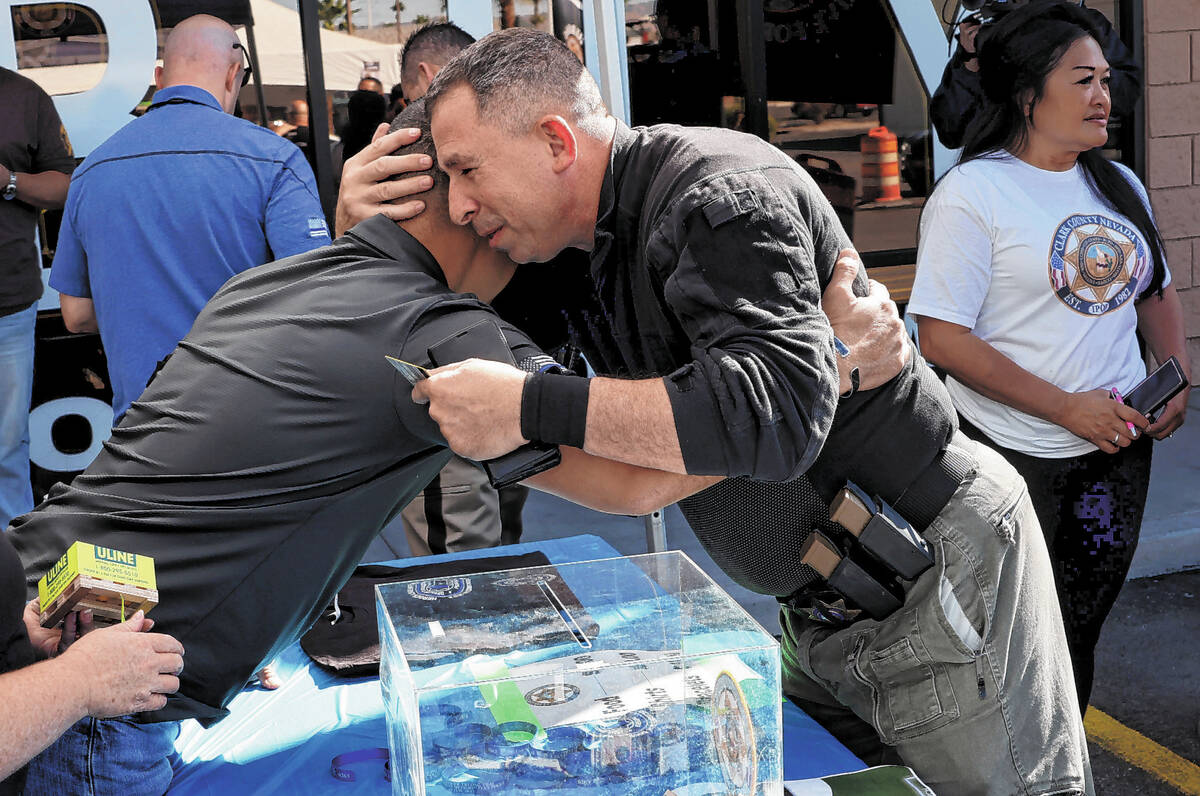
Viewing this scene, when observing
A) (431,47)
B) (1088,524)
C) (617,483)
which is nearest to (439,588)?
(617,483)

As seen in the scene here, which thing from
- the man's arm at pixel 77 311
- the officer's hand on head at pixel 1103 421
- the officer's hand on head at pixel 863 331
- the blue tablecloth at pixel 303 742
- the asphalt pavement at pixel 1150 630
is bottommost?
the asphalt pavement at pixel 1150 630

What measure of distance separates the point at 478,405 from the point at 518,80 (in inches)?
23.4

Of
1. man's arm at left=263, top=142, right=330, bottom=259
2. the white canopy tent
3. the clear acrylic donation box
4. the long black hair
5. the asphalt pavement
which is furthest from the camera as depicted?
the white canopy tent

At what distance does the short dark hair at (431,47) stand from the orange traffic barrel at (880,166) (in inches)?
105

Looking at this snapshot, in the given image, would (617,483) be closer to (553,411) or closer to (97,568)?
(553,411)

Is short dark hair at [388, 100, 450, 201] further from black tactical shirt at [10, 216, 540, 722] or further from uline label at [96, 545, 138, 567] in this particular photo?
uline label at [96, 545, 138, 567]

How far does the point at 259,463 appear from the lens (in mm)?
1862

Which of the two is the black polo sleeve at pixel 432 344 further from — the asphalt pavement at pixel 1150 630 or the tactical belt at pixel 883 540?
the asphalt pavement at pixel 1150 630

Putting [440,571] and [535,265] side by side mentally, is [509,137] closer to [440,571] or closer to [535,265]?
[535,265]

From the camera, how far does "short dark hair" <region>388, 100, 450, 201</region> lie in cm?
215

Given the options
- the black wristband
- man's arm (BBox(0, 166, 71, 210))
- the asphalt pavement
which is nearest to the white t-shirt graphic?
the asphalt pavement

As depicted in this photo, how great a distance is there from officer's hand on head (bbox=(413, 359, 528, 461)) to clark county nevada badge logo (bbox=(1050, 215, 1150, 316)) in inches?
76.4

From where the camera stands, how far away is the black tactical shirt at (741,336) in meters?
1.70

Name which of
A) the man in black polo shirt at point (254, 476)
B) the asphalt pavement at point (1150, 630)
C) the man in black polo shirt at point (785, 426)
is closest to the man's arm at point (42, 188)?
the asphalt pavement at point (1150, 630)
